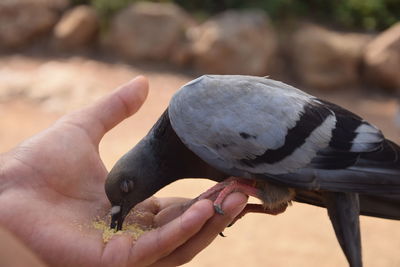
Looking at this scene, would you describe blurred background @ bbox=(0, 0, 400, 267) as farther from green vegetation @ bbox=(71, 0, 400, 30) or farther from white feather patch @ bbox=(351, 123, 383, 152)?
white feather patch @ bbox=(351, 123, 383, 152)

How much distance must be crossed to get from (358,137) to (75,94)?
18.8 ft

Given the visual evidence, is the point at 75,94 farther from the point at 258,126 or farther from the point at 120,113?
the point at 258,126

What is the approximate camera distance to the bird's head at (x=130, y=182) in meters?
2.62

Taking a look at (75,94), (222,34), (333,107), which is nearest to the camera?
(333,107)

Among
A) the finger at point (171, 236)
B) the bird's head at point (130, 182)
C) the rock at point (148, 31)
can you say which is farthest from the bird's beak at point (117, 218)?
the rock at point (148, 31)

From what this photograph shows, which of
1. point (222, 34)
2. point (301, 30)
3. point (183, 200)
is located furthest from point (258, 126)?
point (301, 30)

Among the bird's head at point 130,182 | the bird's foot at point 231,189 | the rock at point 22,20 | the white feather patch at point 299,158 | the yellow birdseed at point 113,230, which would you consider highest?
the white feather patch at point 299,158

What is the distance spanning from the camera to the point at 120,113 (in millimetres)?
3174

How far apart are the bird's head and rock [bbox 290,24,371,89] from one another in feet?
20.1

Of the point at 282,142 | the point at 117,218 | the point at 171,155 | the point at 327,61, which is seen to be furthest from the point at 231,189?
the point at 327,61

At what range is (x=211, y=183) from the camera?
547 centimetres

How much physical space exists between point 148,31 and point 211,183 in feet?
14.2

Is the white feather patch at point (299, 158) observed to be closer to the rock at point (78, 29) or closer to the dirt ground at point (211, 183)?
the dirt ground at point (211, 183)

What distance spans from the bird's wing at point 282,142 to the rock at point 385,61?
626 centimetres
